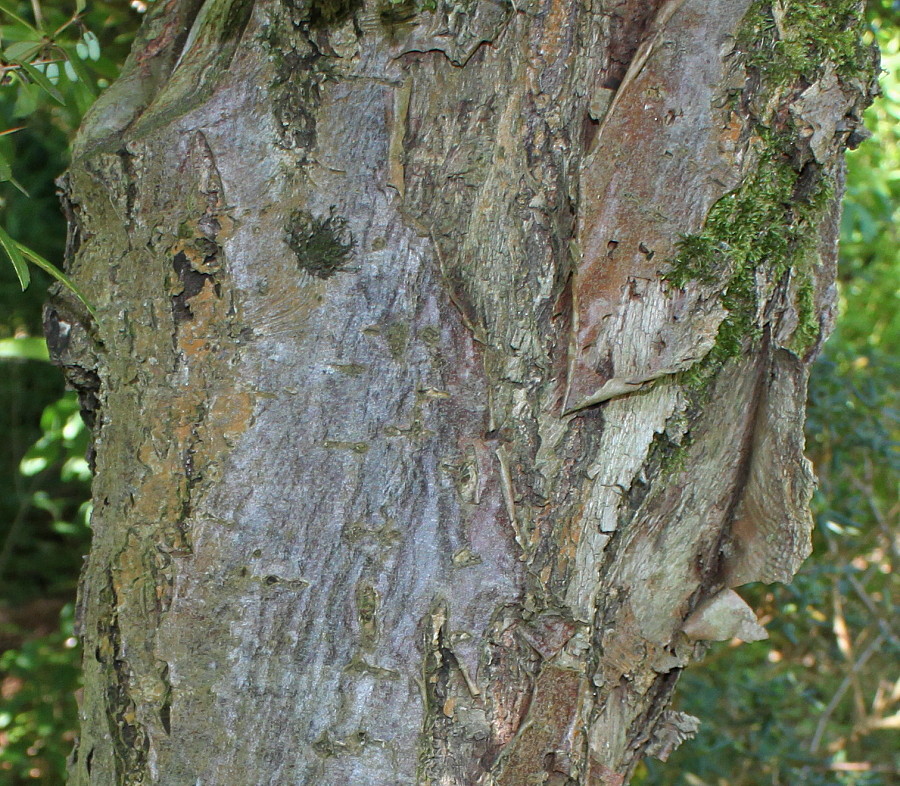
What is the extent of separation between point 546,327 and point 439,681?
1.38 feet

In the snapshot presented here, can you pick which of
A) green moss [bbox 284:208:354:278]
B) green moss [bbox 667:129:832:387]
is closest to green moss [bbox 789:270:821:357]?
green moss [bbox 667:129:832:387]

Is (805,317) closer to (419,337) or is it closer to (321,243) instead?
(419,337)

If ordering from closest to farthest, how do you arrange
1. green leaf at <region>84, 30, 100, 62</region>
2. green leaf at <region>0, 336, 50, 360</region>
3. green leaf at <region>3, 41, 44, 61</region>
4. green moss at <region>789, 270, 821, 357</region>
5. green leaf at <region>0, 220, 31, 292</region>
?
green leaf at <region>0, 220, 31, 292</region>, green moss at <region>789, 270, 821, 357</region>, green leaf at <region>3, 41, 44, 61</region>, green leaf at <region>84, 30, 100, 62</region>, green leaf at <region>0, 336, 50, 360</region>

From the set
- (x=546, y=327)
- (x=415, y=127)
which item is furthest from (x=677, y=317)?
(x=415, y=127)

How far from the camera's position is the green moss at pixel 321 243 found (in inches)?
34.9

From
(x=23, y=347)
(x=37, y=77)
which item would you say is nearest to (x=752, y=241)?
(x=37, y=77)

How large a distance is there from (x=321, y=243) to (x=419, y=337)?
6.2 inches

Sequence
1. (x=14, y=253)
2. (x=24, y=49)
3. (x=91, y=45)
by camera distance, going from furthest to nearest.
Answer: (x=91, y=45)
(x=24, y=49)
(x=14, y=253)

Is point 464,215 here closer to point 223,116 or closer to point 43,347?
point 223,116

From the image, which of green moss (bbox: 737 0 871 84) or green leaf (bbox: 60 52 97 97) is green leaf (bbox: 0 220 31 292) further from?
green moss (bbox: 737 0 871 84)

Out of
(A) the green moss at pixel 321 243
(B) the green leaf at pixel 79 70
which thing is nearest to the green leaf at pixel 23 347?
(B) the green leaf at pixel 79 70

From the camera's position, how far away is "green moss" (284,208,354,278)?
0.89 metres

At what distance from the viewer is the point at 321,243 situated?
35.0 inches

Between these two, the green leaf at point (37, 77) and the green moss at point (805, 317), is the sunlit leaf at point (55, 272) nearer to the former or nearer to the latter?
the green leaf at point (37, 77)
